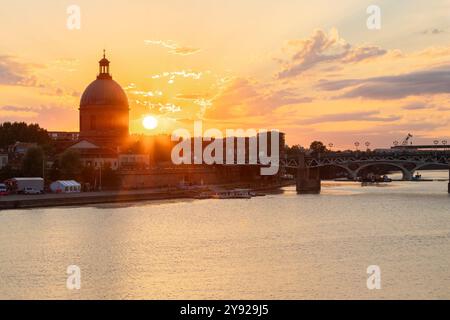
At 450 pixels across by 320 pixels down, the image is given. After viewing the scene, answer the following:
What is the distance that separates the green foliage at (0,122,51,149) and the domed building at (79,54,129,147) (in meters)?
5.95

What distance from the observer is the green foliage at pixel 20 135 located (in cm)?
10275

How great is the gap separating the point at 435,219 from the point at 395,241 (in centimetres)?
1303

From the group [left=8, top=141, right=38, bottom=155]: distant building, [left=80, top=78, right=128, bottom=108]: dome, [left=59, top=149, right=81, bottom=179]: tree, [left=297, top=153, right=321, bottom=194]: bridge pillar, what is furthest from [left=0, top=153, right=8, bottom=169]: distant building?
[left=297, top=153, right=321, bottom=194]: bridge pillar

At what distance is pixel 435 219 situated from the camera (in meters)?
53.4

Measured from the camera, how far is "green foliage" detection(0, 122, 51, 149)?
103 meters

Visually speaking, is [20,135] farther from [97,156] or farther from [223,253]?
[223,253]

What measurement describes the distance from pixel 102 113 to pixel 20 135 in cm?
1211

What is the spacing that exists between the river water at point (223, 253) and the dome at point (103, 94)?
40.6m

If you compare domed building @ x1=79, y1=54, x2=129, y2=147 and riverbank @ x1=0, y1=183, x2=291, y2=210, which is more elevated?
domed building @ x1=79, y1=54, x2=129, y2=147

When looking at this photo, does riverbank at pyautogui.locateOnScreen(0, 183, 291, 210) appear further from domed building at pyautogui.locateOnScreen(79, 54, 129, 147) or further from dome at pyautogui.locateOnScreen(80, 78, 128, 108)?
dome at pyautogui.locateOnScreen(80, 78, 128, 108)

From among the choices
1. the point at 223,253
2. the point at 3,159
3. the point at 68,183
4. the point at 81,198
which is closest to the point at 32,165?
the point at 68,183

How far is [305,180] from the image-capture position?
98.8 metres

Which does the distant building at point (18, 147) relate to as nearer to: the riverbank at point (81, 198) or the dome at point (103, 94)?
the dome at point (103, 94)

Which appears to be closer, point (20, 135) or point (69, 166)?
point (69, 166)
